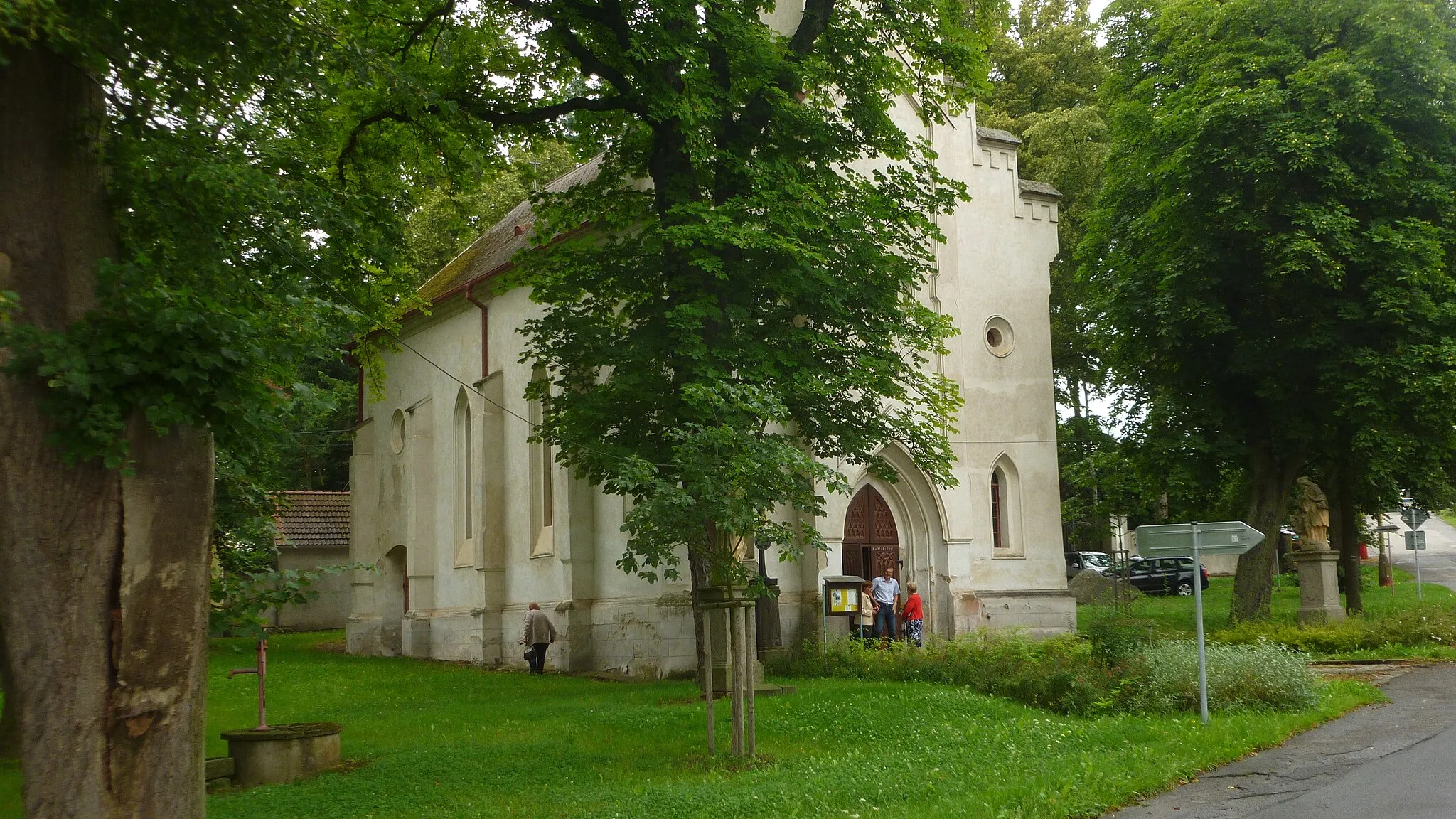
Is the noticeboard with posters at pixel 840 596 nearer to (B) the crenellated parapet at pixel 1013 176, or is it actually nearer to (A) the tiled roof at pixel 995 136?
(B) the crenellated parapet at pixel 1013 176

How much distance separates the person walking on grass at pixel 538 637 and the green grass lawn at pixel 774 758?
4743 millimetres

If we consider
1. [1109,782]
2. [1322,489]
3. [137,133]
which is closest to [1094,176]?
[1322,489]

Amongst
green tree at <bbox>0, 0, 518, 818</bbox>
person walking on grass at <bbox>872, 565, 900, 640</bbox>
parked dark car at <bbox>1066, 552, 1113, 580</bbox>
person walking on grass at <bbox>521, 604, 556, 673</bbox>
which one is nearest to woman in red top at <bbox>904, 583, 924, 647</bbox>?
person walking on grass at <bbox>872, 565, 900, 640</bbox>

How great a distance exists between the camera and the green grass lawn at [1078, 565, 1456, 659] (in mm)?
18016

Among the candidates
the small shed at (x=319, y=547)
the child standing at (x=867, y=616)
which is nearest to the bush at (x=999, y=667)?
the child standing at (x=867, y=616)

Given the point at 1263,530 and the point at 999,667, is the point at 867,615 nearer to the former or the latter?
the point at 999,667

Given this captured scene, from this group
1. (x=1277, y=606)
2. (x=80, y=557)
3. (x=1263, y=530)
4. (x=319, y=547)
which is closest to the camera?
(x=80, y=557)

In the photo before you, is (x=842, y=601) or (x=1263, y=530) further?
(x=1263, y=530)

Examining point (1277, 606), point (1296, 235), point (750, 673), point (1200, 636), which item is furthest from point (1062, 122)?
point (750, 673)

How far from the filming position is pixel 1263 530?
21.8 meters

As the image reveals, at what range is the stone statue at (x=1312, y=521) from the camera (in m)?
22.0

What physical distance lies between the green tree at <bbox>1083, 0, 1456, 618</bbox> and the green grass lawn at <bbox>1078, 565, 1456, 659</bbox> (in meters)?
2.29

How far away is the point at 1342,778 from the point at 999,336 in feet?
52.4

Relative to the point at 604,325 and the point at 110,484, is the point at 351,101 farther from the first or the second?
the point at 110,484
